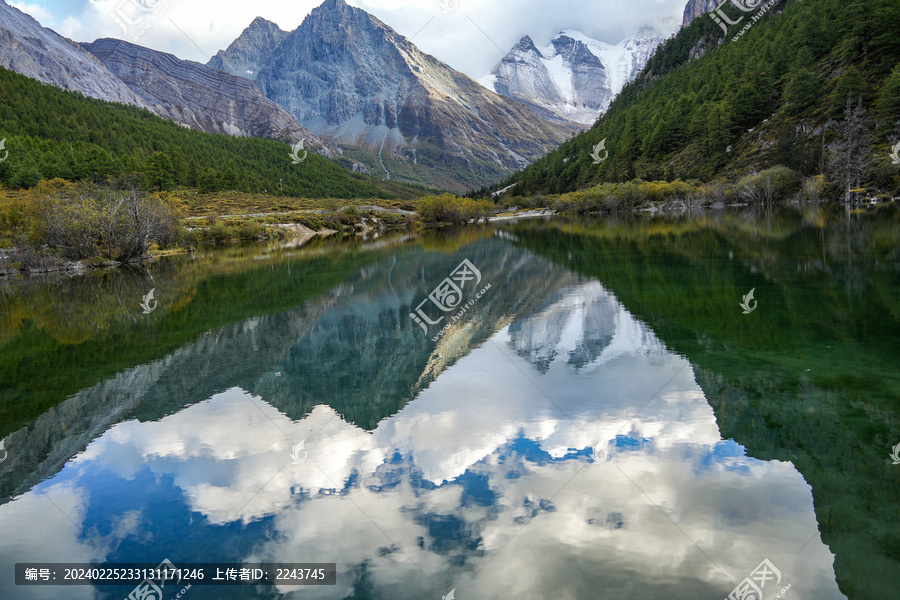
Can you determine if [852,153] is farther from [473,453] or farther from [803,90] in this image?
[473,453]

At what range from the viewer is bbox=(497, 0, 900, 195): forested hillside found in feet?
236

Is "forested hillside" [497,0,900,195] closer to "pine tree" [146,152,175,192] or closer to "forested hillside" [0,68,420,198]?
"forested hillside" [0,68,420,198]

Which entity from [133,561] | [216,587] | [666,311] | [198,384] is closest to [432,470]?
[216,587]

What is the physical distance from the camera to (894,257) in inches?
815

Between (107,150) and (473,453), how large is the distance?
16645 cm

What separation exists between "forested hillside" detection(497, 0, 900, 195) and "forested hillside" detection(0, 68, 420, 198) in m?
95.7

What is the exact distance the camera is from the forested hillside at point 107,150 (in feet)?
359

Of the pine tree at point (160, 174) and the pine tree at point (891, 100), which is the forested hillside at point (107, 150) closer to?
the pine tree at point (160, 174)

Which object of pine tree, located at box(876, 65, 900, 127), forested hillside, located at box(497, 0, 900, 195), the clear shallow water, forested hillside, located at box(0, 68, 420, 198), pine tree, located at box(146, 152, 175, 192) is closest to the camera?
the clear shallow water

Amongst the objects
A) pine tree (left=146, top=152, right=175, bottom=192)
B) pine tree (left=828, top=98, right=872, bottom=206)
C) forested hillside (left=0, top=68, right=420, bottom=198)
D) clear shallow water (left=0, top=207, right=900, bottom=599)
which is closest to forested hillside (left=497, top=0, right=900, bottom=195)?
pine tree (left=828, top=98, right=872, bottom=206)

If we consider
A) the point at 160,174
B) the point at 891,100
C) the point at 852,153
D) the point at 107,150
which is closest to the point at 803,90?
the point at 891,100

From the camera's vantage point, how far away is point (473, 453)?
25.4 feet

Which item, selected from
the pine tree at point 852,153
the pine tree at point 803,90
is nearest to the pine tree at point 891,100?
the pine tree at point 852,153

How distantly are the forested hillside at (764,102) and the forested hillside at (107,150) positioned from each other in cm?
9569
